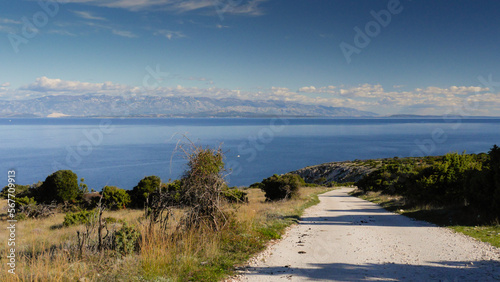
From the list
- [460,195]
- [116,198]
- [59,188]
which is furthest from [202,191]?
[59,188]

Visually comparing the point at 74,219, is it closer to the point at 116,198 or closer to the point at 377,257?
the point at 116,198

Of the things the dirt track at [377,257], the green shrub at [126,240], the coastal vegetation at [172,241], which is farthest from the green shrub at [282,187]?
the green shrub at [126,240]

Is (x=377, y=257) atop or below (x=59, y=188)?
atop

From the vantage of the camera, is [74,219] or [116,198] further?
[116,198]

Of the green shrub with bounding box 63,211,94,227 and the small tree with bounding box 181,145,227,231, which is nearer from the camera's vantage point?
the small tree with bounding box 181,145,227,231

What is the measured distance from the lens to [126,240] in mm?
7684

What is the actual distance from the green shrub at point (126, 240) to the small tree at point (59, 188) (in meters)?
19.6

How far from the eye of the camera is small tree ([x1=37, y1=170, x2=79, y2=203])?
24.0m

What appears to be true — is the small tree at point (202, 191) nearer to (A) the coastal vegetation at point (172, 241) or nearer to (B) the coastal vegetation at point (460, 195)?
(A) the coastal vegetation at point (172, 241)

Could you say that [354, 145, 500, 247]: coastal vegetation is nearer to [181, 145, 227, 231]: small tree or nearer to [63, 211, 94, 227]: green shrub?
[181, 145, 227, 231]: small tree

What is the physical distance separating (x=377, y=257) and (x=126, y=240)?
21.0 feet

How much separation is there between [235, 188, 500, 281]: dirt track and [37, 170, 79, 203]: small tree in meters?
20.2

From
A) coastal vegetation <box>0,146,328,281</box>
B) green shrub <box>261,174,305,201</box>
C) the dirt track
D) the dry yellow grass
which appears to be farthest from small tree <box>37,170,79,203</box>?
the dirt track

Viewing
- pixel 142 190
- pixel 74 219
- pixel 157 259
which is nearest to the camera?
pixel 157 259
